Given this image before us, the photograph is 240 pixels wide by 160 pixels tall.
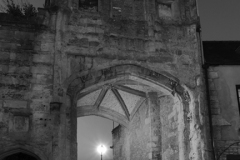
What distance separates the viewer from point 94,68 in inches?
364

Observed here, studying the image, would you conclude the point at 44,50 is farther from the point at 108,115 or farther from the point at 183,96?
the point at 108,115

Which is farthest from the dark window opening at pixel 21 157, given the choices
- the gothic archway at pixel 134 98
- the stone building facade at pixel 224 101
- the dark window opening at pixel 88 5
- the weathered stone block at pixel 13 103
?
the stone building facade at pixel 224 101

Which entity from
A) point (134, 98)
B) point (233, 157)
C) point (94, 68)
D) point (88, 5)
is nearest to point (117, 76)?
point (94, 68)

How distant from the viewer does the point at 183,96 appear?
974cm

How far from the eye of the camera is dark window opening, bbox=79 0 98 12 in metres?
9.93

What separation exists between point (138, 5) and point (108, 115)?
158 inches

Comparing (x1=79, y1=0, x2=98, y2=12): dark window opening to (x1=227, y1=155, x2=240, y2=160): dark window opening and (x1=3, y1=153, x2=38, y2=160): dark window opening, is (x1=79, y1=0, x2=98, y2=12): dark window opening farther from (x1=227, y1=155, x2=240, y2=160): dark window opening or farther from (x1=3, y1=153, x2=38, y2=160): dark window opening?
(x1=227, y1=155, x2=240, y2=160): dark window opening

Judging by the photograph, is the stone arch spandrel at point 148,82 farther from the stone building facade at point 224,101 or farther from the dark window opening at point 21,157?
the dark window opening at point 21,157

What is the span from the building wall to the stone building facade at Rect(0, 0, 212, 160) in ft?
0.99

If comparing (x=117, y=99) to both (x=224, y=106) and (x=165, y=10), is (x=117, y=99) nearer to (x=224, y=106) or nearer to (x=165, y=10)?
(x=165, y=10)

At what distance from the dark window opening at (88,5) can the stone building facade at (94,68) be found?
0.02m

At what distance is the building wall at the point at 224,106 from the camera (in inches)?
369

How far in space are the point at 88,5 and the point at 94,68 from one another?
1752 millimetres

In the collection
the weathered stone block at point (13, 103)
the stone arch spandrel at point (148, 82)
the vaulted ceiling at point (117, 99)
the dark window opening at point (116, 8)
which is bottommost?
the weathered stone block at point (13, 103)
